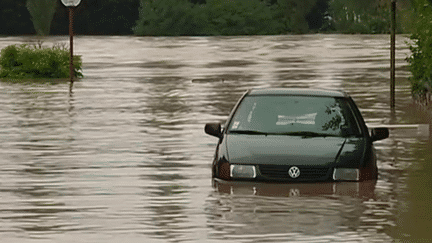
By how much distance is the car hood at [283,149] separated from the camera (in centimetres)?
1309

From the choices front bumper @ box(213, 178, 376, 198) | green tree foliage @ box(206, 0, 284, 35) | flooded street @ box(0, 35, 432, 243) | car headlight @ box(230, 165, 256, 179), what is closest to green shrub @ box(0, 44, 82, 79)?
flooded street @ box(0, 35, 432, 243)

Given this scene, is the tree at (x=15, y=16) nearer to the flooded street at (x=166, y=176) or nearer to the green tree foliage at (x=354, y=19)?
the green tree foliage at (x=354, y=19)

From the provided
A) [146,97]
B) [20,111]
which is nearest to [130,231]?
[20,111]

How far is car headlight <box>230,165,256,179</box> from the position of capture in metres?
13.1

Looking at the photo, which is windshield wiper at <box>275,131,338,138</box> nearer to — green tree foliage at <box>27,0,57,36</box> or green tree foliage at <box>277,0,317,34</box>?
green tree foliage at <box>27,0,57,36</box>

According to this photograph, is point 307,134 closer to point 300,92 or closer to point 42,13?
point 300,92

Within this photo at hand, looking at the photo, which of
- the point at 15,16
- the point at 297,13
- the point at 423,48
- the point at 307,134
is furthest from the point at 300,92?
the point at 297,13

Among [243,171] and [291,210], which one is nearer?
[291,210]

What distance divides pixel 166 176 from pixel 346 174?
2.94 meters

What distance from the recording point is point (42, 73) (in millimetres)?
39625

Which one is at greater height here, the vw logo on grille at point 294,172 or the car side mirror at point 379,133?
the car side mirror at point 379,133

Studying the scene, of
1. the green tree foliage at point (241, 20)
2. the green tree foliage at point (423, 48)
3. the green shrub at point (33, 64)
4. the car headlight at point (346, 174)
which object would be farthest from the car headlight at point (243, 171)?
the green tree foliage at point (241, 20)

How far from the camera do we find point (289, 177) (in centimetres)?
1304

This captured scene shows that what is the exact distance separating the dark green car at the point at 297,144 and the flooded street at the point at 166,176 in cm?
23
